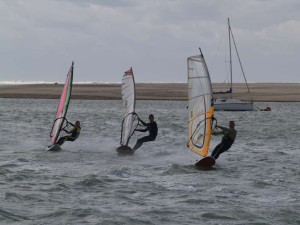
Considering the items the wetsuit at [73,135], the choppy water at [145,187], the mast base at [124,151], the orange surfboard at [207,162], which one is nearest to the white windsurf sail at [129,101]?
the mast base at [124,151]

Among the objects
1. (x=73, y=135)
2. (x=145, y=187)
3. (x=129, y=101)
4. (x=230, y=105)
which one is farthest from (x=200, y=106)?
(x=230, y=105)

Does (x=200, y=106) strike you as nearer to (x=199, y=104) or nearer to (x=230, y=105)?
(x=199, y=104)

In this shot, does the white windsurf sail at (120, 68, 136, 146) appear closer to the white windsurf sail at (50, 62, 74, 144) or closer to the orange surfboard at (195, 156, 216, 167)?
the white windsurf sail at (50, 62, 74, 144)

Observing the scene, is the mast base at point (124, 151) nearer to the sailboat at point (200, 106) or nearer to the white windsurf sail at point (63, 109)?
the white windsurf sail at point (63, 109)

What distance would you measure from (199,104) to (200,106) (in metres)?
0.07

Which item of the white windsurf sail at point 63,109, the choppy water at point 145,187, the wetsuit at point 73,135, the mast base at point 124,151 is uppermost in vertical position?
the white windsurf sail at point 63,109

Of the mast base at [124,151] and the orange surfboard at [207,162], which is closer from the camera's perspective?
the orange surfboard at [207,162]

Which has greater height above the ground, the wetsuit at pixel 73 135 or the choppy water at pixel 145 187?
the wetsuit at pixel 73 135

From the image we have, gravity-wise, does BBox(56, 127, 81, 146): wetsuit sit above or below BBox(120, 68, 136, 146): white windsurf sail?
below

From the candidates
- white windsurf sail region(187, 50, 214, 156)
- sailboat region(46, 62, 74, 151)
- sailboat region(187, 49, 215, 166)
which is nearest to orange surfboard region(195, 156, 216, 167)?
sailboat region(187, 49, 215, 166)

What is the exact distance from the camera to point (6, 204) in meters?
12.3

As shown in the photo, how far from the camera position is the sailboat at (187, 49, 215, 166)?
17812 millimetres

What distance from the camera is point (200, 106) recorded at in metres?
→ 18.2

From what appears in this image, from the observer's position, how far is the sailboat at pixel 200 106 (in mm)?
17812
